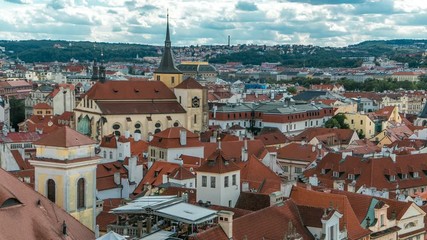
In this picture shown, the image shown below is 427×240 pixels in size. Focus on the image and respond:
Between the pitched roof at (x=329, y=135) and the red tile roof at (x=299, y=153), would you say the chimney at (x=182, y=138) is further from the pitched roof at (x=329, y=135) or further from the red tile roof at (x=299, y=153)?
the pitched roof at (x=329, y=135)

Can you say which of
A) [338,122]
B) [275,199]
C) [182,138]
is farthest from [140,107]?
[275,199]

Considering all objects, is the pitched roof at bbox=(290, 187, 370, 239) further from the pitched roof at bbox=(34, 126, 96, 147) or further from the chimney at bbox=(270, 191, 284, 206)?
the pitched roof at bbox=(34, 126, 96, 147)

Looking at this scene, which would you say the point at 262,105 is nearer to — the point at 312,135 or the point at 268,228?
the point at 312,135

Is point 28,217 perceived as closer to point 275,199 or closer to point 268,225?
point 268,225

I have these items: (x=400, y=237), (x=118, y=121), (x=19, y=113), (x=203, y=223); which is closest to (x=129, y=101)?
(x=118, y=121)

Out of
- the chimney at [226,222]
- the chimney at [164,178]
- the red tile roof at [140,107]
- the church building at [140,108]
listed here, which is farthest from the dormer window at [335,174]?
the red tile roof at [140,107]
